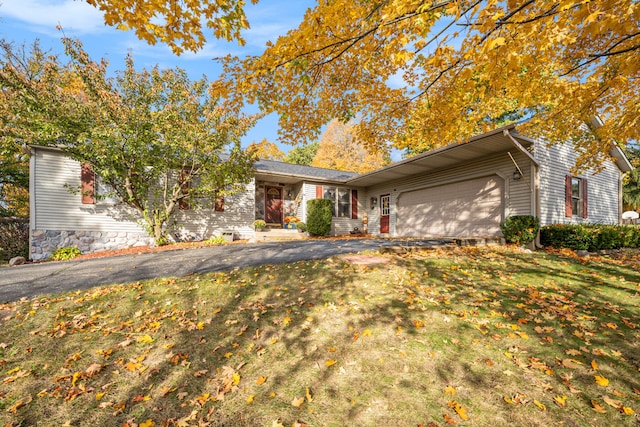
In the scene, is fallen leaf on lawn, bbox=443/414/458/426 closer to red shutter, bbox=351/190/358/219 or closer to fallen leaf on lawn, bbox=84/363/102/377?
fallen leaf on lawn, bbox=84/363/102/377

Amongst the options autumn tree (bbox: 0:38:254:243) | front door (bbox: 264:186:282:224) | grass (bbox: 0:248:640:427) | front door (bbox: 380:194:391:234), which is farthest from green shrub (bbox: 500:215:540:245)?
front door (bbox: 264:186:282:224)

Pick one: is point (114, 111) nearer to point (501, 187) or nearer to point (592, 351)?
point (592, 351)

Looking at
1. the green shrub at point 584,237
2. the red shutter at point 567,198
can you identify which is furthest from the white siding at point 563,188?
the green shrub at point 584,237

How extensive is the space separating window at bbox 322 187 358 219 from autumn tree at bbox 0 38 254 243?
5.60 meters

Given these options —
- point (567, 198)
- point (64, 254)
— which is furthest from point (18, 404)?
point (567, 198)

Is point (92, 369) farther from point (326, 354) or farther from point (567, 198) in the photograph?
point (567, 198)

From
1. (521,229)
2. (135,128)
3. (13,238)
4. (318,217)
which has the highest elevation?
(135,128)

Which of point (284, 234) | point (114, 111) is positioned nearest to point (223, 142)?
point (114, 111)

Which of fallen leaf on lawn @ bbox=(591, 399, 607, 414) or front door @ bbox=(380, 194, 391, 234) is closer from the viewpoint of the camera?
fallen leaf on lawn @ bbox=(591, 399, 607, 414)

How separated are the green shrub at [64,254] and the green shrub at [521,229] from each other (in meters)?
15.5

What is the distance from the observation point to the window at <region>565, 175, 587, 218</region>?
398 inches

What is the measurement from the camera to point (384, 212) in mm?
15414

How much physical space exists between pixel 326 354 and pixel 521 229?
861cm

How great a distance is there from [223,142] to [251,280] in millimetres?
7751
